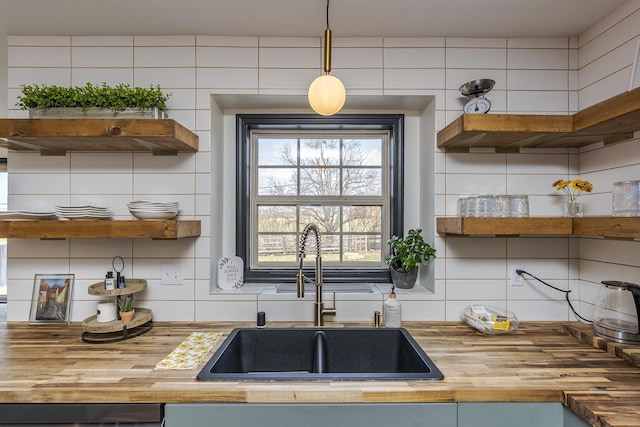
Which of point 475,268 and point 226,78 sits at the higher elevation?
point 226,78

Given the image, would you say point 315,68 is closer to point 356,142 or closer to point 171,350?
point 356,142

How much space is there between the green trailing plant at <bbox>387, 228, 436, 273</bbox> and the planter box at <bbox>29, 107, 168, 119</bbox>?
1.34 metres

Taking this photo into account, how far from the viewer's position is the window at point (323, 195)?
2.15 metres

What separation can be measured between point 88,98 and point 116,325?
→ 3.29ft

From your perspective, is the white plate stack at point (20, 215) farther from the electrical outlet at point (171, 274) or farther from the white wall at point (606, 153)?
the white wall at point (606, 153)

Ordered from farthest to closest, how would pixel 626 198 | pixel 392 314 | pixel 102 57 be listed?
pixel 102 57 < pixel 392 314 < pixel 626 198

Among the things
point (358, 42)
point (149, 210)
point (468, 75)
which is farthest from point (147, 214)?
point (468, 75)

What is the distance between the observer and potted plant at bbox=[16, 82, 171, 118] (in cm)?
157

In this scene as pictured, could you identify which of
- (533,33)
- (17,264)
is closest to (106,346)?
(17,264)

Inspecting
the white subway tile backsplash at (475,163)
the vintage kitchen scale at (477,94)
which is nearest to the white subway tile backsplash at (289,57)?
the vintage kitchen scale at (477,94)

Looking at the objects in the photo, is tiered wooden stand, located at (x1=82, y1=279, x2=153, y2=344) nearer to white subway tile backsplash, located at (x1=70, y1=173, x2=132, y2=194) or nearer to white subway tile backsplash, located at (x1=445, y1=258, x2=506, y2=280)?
white subway tile backsplash, located at (x1=70, y1=173, x2=132, y2=194)

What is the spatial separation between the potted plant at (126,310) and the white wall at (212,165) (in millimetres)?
161

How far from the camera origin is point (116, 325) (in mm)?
1562

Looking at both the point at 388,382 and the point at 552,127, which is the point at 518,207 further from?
the point at 388,382
